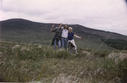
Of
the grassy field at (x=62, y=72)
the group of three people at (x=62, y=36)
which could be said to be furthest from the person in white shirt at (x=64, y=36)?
the grassy field at (x=62, y=72)

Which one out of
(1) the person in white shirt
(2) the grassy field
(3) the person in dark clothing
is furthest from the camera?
(3) the person in dark clothing

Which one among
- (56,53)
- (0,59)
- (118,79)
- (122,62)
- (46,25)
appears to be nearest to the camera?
(118,79)

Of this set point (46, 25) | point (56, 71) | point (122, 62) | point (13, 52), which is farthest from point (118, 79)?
point (46, 25)

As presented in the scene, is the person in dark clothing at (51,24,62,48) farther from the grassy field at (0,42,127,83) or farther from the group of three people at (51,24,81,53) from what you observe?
the grassy field at (0,42,127,83)

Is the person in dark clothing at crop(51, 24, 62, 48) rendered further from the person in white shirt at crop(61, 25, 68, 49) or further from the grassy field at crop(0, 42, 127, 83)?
the grassy field at crop(0, 42, 127, 83)

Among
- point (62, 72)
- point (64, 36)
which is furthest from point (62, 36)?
point (62, 72)

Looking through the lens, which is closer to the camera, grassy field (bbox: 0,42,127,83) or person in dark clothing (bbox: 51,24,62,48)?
grassy field (bbox: 0,42,127,83)

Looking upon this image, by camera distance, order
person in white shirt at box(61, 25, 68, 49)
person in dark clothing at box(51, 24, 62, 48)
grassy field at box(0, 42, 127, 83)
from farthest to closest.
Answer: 1. person in dark clothing at box(51, 24, 62, 48)
2. person in white shirt at box(61, 25, 68, 49)
3. grassy field at box(0, 42, 127, 83)

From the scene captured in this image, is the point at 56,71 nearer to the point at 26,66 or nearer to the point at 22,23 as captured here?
the point at 26,66

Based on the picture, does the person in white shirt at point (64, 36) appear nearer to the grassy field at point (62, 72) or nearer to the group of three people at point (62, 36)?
the group of three people at point (62, 36)

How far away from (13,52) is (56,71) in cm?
235

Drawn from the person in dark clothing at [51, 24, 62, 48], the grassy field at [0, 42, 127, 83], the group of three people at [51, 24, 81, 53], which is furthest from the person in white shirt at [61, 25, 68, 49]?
the grassy field at [0, 42, 127, 83]

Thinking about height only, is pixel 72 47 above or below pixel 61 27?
below

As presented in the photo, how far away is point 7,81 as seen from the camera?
5.41 m
